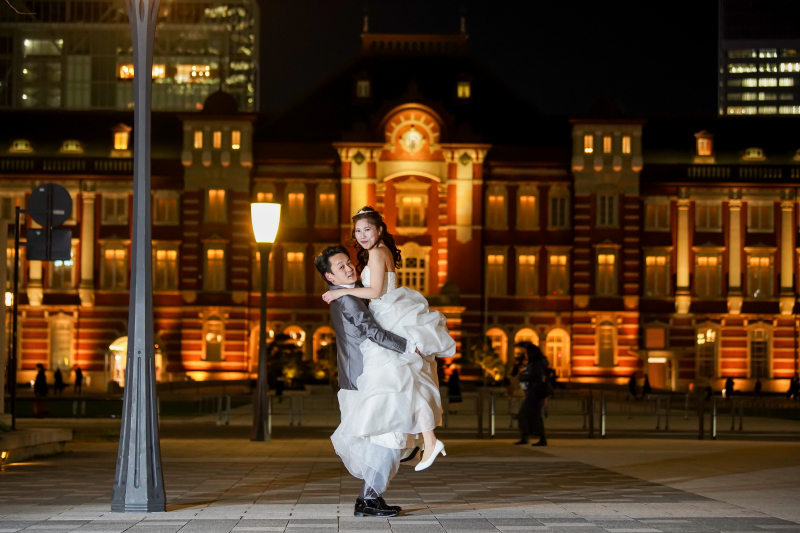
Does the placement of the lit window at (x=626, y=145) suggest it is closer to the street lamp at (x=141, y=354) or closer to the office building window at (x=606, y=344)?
the office building window at (x=606, y=344)

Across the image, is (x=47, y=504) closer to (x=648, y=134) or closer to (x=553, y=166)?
(x=553, y=166)

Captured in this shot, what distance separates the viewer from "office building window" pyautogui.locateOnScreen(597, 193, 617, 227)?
50.2 m

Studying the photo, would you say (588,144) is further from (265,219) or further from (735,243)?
(265,219)

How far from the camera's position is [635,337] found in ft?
165

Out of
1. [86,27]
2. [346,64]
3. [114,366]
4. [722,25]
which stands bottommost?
[114,366]

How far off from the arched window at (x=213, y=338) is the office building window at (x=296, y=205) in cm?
543

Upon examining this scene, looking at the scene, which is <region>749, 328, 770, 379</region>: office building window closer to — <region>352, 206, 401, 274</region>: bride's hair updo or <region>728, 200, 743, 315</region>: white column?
<region>728, 200, 743, 315</region>: white column

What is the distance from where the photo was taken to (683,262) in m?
51.3

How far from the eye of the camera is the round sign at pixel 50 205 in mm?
13984

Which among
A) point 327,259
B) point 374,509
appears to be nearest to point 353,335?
point 327,259

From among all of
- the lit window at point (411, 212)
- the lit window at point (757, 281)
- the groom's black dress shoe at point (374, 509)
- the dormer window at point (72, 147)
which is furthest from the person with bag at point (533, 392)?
the dormer window at point (72, 147)

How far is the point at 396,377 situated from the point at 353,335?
48 centimetres

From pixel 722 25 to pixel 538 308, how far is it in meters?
117

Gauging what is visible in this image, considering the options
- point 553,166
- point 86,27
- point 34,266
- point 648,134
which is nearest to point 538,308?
point 553,166
